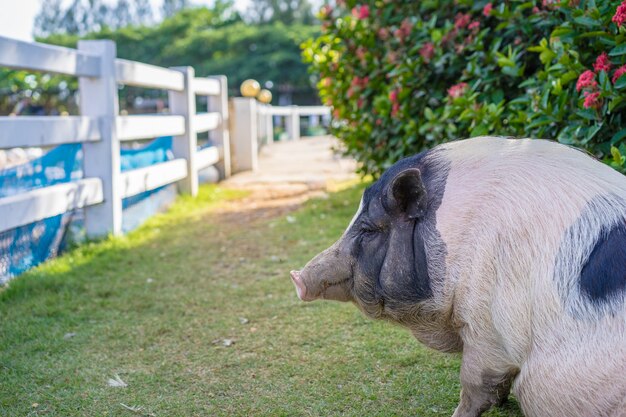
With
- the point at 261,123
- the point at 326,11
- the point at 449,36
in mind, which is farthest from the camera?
the point at 261,123

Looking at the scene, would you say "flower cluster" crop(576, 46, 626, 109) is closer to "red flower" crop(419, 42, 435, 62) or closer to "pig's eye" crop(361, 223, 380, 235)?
"pig's eye" crop(361, 223, 380, 235)

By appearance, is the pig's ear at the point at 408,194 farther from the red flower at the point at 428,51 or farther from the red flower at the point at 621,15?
the red flower at the point at 428,51

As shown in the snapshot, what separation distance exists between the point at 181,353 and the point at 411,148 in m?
2.71

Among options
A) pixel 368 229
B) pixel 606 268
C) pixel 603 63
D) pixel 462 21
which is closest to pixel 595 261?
pixel 606 268

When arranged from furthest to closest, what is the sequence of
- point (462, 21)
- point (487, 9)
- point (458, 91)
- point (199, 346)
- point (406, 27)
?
point (406, 27)
point (462, 21)
point (458, 91)
point (487, 9)
point (199, 346)

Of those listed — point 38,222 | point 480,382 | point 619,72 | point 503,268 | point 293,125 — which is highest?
point 619,72

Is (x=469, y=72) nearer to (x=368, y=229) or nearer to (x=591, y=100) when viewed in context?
(x=591, y=100)

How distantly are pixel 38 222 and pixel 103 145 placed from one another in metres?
0.90

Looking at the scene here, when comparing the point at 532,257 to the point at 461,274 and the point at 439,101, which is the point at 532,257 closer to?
the point at 461,274

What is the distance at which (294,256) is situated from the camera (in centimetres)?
503

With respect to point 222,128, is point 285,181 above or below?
below

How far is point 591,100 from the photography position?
294cm

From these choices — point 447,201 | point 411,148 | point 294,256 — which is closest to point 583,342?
point 447,201

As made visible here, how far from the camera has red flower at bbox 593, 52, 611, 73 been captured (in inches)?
118
